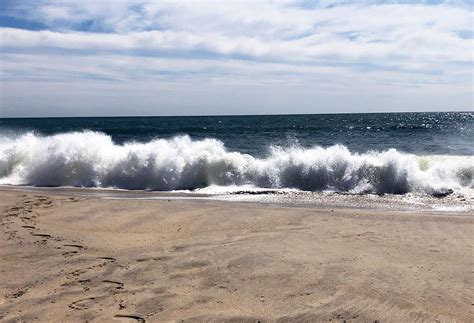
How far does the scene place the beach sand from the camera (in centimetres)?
399

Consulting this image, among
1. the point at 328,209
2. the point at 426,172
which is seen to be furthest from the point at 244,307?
the point at 426,172

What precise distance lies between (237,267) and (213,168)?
8.51m

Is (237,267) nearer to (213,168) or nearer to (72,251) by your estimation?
(72,251)

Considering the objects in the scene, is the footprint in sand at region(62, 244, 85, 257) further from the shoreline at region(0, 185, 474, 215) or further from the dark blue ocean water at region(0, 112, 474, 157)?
the dark blue ocean water at region(0, 112, 474, 157)

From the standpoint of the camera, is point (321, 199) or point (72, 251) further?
point (321, 199)

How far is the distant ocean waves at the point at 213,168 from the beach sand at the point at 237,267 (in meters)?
3.99

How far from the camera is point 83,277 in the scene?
475 cm

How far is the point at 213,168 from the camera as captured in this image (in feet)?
44.0

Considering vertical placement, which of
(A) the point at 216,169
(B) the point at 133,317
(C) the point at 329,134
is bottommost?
(B) the point at 133,317

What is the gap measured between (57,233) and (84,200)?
10.3 ft

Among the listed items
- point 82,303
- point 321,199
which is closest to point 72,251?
point 82,303

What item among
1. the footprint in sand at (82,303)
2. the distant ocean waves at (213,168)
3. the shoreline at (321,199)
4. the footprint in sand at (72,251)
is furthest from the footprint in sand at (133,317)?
the distant ocean waves at (213,168)

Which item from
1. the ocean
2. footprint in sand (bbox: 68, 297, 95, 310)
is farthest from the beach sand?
the ocean

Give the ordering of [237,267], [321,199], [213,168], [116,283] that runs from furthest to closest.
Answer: [213,168]
[321,199]
[237,267]
[116,283]
